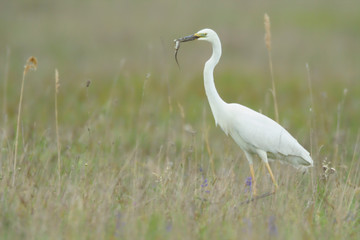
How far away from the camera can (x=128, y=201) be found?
13.6 feet

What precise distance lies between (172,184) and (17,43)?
1075cm

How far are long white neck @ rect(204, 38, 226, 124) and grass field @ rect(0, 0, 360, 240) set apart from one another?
12cm

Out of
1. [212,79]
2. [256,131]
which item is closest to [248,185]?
[256,131]

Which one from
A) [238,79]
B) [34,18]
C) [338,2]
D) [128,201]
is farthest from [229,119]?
[338,2]

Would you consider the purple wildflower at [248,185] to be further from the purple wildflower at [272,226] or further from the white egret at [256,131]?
the purple wildflower at [272,226]

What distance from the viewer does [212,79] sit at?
521cm

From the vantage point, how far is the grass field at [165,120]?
12.2 feet

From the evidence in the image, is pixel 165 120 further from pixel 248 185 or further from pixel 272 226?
pixel 272 226

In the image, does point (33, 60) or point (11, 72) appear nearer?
point (33, 60)

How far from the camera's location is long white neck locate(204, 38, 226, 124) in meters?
5.07

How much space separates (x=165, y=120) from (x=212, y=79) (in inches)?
157

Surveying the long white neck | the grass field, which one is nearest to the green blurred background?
the grass field

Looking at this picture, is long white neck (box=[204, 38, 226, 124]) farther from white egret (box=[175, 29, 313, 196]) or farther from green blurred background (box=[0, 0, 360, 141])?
green blurred background (box=[0, 0, 360, 141])

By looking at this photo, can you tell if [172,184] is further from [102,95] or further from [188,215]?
[102,95]
